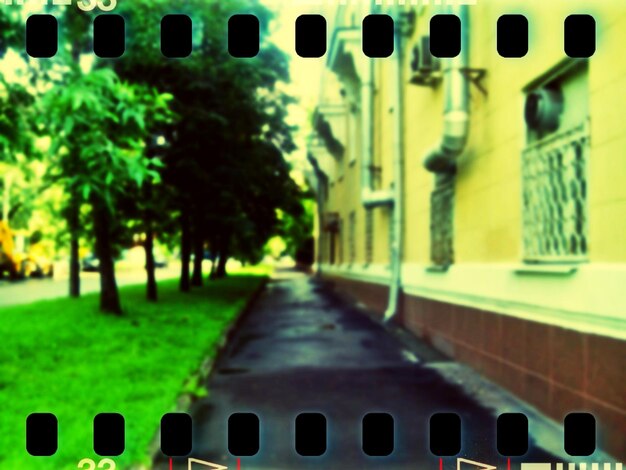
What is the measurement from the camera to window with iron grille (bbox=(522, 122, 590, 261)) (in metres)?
5.79

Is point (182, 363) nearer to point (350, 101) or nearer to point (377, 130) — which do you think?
A: point (377, 130)

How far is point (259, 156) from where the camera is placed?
19.4 meters

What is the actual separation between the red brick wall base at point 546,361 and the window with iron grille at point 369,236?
8079 millimetres

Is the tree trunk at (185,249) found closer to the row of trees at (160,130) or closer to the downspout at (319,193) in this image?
the row of trees at (160,130)

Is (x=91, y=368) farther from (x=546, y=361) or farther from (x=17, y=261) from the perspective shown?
(x=17, y=261)

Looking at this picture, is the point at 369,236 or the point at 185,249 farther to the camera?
the point at 185,249

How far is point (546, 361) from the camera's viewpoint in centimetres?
591

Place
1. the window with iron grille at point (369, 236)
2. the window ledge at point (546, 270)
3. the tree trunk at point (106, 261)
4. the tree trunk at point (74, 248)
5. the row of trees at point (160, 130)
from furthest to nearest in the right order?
1. the window with iron grille at point (369, 236)
2. the tree trunk at point (74, 248)
3. the tree trunk at point (106, 261)
4. the row of trees at point (160, 130)
5. the window ledge at point (546, 270)

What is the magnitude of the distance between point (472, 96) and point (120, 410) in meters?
5.24

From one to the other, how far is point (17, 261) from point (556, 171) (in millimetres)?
34324

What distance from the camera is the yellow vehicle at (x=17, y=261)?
116 feet

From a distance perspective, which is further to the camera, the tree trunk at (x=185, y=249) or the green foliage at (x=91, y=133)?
the tree trunk at (x=185, y=249)

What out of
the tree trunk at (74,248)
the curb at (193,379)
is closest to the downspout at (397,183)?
the curb at (193,379)

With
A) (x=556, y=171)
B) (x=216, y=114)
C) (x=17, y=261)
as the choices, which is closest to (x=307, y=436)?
(x=556, y=171)
